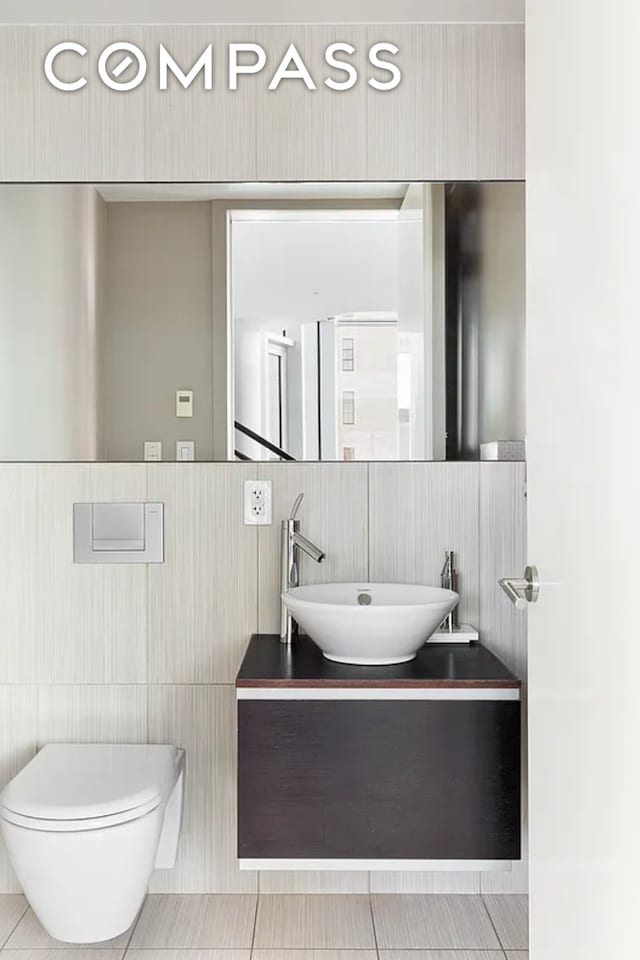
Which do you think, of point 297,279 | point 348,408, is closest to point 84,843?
point 348,408

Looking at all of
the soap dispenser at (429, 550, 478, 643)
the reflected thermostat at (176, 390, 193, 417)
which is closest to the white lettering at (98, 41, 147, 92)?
the reflected thermostat at (176, 390, 193, 417)

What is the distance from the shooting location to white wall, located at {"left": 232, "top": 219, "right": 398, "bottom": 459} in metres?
2.44

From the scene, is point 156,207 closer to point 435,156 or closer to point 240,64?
point 240,64

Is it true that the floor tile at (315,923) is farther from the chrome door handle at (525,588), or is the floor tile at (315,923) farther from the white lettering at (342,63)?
the white lettering at (342,63)

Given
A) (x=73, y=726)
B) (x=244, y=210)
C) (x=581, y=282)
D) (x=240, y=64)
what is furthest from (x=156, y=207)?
(x=581, y=282)

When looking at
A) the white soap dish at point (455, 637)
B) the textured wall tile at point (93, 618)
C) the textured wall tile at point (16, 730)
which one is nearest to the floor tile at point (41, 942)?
the textured wall tile at point (16, 730)

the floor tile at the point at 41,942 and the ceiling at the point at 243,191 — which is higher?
the ceiling at the point at 243,191

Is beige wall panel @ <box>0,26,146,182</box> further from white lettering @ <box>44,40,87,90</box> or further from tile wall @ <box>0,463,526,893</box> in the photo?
tile wall @ <box>0,463,526,893</box>

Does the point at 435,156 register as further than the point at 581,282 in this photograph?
Yes

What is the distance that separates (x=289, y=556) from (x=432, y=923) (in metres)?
1.03

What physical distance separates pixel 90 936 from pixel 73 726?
617 millimetres

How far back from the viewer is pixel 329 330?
2.45m

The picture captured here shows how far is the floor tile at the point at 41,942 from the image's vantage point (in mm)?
2139

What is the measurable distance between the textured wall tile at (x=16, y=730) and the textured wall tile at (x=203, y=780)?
0.34m
